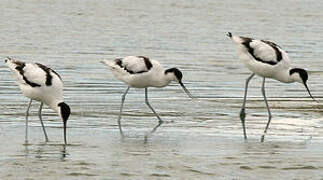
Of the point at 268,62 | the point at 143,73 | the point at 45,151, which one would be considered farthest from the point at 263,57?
the point at 45,151

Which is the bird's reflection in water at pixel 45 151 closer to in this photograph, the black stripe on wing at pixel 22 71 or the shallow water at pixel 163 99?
the shallow water at pixel 163 99

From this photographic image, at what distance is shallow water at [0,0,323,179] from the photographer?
1116 cm

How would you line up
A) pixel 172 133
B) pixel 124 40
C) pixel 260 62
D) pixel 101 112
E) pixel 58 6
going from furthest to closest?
pixel 58 6, pixel 124 40, pixel 260 62, pixel 101 112, pixel 172 133

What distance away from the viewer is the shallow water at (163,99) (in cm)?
1116

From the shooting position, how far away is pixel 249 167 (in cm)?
1105

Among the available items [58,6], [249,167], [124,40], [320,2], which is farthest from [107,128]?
[320,2]

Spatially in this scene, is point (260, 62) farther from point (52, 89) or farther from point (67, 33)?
point (67, 33)

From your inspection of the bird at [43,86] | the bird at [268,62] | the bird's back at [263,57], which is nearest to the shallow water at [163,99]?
the bird at [43,86]

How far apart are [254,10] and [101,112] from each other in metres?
18.7

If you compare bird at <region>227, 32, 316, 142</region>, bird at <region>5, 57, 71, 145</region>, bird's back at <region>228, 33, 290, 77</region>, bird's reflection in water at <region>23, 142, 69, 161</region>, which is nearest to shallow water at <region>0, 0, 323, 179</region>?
bird's reflection in water at <region>23, 142, 69, 161</region>

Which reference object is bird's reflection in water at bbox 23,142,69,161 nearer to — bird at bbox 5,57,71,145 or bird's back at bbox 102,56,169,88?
bird at bbox 5,57,71,145

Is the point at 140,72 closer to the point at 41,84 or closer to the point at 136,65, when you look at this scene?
the point at 136,65

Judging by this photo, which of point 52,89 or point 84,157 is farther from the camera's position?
point 52,89

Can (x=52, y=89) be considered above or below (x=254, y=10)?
A: above
